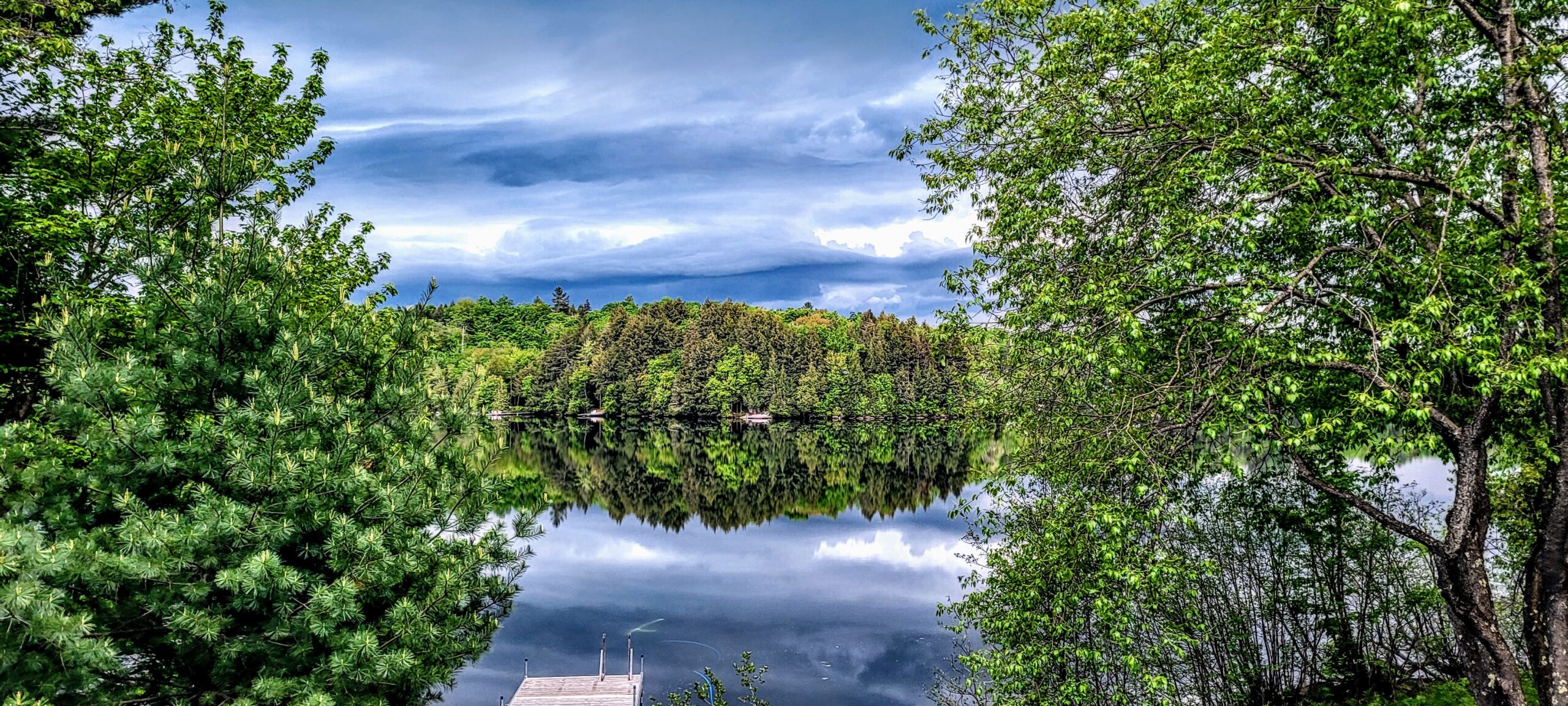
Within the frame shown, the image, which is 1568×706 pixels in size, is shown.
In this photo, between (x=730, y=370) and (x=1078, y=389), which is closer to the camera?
(x=1078, y=389)

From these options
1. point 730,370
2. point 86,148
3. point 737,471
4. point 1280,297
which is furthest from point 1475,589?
point 730,370

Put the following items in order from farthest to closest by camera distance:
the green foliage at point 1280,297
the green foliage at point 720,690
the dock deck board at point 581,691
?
1. the dock deck board at point 581,691
2. the green foliage at point 720,690
3. the green foliage at point 1280,297

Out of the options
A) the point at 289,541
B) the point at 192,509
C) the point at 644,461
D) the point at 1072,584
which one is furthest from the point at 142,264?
the point at 644,461

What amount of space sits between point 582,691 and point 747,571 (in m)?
13.4

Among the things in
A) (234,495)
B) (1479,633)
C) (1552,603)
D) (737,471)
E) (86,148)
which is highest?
(86,148)

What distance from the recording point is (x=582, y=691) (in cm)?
1503

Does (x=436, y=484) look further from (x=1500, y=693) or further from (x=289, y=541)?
(x=1500, y=693)

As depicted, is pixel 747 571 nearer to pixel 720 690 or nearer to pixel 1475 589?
pixel 720 690

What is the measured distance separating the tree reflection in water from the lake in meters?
0.21

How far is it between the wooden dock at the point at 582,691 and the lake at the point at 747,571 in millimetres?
1818

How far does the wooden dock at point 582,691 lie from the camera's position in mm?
14367

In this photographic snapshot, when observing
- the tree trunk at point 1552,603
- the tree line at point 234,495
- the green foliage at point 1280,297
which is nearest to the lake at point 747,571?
the tree line at point 234,495

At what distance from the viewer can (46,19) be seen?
11281 mm

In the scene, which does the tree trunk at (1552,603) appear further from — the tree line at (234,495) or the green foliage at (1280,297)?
the tree line at (234,495)
